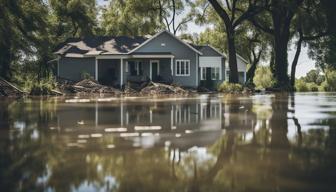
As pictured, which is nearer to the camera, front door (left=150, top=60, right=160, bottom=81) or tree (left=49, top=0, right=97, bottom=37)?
front door (left=150, top=60, right=160, bottom=81)

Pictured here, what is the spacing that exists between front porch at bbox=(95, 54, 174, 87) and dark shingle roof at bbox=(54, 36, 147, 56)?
1.01 metres

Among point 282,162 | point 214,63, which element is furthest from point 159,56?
point 282,162

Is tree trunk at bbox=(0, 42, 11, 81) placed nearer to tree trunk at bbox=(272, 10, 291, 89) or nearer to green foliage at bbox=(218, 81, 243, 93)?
green foliage at bbox=(218, 81, 243, 93)

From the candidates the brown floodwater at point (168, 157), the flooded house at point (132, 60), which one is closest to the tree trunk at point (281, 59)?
the flooded house at point (132, 60)

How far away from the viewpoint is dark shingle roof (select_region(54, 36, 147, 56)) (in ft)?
161

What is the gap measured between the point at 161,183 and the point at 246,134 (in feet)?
18.4

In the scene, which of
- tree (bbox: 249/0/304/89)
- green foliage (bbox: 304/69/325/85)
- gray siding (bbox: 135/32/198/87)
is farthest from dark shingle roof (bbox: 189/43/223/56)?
green foliage (bbox: 304/69/325/85)

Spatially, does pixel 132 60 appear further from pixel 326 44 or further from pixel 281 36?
pixel 326 44

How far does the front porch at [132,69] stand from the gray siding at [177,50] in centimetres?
82

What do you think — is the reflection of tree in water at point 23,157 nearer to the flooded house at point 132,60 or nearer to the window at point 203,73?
the flooded house at point 132,60

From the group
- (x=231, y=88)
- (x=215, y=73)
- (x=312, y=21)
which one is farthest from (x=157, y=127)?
(x=312, y=21)

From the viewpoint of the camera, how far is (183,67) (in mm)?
51094

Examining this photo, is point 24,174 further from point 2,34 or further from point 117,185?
point 2,34

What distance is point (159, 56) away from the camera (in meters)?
48.0
